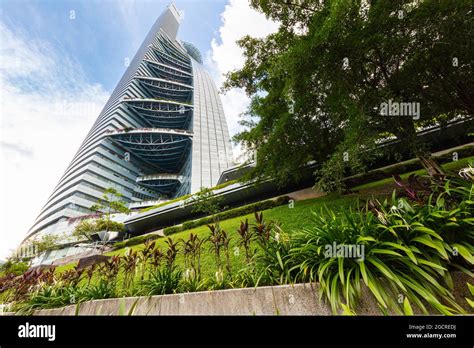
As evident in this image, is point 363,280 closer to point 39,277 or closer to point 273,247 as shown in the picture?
point 273,247

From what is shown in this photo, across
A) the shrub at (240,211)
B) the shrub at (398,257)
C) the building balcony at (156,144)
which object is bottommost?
the shrub at (240,211)

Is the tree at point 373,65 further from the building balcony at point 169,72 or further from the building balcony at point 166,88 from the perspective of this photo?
the building balcony at point 169,72

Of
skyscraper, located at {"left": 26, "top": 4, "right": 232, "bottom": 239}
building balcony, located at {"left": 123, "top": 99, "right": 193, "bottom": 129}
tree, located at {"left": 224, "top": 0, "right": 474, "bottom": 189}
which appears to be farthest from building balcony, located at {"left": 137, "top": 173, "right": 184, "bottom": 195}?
tree, located at {"left": 224, "top": 0, "right": 474, "bottom": 189}

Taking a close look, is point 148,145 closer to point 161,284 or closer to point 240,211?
point 240,211

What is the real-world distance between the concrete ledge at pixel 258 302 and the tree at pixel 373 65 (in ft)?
14.3

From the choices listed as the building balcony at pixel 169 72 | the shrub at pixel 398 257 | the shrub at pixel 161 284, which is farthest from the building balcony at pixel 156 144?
the shrub at pixel 398 257

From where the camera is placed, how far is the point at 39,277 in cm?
554

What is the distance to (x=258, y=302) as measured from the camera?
8.00 ft

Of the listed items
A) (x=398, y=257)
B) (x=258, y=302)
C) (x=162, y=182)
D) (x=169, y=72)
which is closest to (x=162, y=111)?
(x=162, y=182)

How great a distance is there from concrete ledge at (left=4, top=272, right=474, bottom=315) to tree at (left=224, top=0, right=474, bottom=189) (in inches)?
171

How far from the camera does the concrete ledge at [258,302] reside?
2010mm

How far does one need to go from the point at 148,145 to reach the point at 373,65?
66647 mm
